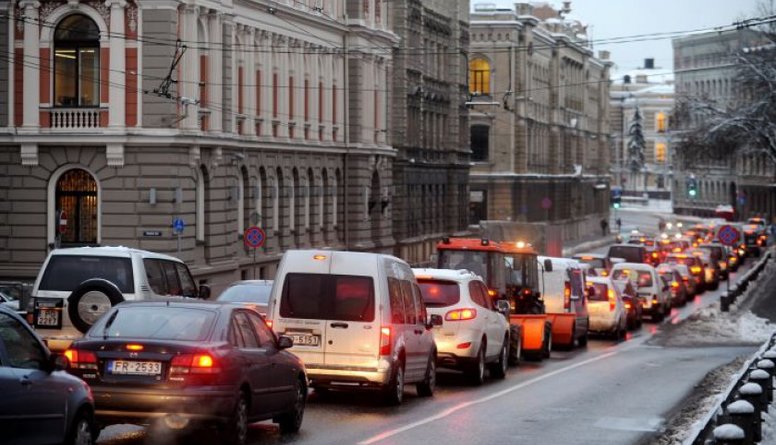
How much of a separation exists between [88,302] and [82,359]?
5.95 meters

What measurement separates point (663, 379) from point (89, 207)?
21828mm

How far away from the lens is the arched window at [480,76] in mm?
107688

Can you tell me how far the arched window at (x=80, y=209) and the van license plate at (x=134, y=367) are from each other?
102 feet

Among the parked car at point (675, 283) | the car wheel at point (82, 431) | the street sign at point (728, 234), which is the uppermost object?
the street sign at point (728, 234)

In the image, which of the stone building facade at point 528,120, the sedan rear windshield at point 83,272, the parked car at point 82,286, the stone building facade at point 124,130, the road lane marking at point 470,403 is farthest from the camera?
the stone building facade at point 528,120

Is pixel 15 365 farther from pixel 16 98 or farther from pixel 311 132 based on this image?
pixel 311 132

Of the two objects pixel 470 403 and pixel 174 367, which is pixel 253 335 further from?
pixel 470 403

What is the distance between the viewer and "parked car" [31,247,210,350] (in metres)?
23.0

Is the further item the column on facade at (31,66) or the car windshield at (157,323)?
the column on facade at (31,66)

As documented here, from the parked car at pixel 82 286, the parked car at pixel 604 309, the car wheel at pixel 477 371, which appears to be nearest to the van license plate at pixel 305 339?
the parked car at pixel 82 286

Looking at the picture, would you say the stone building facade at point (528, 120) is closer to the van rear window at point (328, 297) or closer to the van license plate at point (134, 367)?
the van rear window at point (328, 297)

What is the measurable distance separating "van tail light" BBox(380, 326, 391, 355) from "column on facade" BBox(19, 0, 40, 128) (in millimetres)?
26324

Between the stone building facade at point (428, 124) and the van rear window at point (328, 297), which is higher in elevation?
the stone building facade at point (428, 124)

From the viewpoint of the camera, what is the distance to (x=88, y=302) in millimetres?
23031
